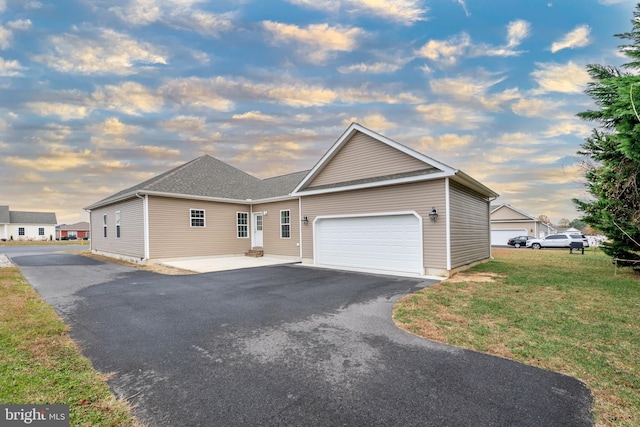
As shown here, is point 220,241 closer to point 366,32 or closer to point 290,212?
point 290,212

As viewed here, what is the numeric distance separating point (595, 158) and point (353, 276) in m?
9.40

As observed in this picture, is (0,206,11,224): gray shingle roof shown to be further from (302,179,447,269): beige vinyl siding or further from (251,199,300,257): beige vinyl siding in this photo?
(302,179,447,269): beige vinyl siding

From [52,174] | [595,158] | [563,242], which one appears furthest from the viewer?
[563,242]

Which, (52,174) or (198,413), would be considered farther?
(52,174)

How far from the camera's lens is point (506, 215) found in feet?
122

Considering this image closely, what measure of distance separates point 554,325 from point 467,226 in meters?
7.15

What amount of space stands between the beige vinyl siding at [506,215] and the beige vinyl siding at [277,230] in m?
34.0

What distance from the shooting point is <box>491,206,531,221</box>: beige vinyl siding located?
118 feet

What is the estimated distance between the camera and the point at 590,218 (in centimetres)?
1032

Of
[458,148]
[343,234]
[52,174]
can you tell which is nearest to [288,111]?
[343,234]

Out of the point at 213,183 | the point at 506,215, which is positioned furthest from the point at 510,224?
the point at 213,183

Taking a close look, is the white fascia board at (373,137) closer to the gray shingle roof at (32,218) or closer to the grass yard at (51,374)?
the grass yard at (51,374)

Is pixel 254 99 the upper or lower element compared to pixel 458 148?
upper

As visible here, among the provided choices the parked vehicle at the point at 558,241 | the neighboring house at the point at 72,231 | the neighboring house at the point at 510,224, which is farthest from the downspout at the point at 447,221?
the neighboring house at the point at 72,231
